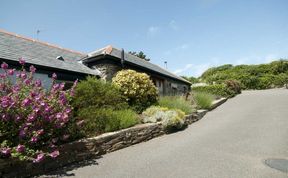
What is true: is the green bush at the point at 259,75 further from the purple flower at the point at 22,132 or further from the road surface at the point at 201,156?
the purple flower at the point at 22,132

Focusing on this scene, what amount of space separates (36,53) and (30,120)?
8.22m

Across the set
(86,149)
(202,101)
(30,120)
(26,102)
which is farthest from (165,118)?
(202,101)

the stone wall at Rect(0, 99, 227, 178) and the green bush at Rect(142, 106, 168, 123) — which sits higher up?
the green bush at Rect(142, 106, 168, 123)

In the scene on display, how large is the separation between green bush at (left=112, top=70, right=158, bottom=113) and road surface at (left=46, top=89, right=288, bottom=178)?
8.39 ft

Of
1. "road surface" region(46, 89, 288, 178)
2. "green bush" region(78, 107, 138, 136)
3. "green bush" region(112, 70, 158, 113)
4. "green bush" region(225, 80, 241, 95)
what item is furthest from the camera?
"green bush" region(225, 80, 241, 95)

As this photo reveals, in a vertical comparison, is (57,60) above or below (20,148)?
above

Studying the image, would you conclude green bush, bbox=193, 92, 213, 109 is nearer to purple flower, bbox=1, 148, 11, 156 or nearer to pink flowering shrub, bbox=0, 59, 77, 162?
pink flowering shrub, bbox=0, 59, 77, 162

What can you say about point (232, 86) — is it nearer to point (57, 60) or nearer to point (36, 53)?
point (57, 60)

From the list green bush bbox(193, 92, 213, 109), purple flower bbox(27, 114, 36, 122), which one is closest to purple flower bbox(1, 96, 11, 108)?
purple flower bbox(27, 114, 36, 122)

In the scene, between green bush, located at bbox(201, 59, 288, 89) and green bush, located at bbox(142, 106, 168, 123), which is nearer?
green bush, located at bbox(142, 106, 168, 123)

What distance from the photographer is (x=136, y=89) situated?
39.9 ft

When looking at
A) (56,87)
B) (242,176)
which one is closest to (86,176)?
(56,87)

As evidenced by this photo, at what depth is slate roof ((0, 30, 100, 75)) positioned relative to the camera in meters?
11.4

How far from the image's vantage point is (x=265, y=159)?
6.82 metres
